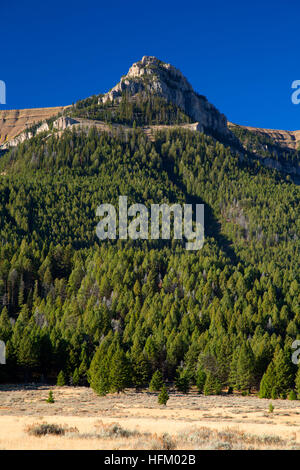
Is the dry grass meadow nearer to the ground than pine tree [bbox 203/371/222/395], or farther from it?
farther from it

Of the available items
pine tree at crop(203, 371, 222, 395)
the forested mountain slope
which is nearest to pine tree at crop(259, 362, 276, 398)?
the forested mountain slope

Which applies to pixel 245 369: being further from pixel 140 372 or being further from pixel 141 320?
pixel 141 320

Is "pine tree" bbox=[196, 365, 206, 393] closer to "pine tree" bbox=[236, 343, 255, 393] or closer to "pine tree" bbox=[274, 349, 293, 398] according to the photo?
"pine tree" bbox=[236, 343, 255, 393]

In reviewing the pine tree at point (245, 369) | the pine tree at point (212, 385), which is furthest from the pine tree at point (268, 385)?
the pine tree at point (212, 385)

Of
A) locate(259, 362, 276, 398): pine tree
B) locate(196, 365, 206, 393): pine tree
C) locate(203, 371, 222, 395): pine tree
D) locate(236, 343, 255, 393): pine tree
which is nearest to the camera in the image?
locate(259, 362, 276, 398): pine tree

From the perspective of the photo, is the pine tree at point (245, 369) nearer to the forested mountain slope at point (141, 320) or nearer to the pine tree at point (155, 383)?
the forested mountain slope at point (141, 320)

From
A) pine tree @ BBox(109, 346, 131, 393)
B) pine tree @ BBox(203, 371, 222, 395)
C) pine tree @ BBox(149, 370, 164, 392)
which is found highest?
pine tree @ BBox(109, 346, 131, 393)

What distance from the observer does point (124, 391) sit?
7181 cm

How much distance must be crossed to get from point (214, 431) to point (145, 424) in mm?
6133

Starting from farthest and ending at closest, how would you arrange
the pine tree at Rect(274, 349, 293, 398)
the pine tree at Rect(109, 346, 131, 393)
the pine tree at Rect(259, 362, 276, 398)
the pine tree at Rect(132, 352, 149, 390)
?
1. the pine tree at Rect(132, 352, 149, 390)
2. the pine tree at Rect(274, 349, 293, 398)
3. the pine tree at Rect(259, 362, 276, 398)
4. the pine tree at Rect(109, 346, 131, 393)

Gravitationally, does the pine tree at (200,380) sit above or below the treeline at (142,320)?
below

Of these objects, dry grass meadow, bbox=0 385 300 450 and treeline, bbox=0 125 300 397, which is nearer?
dry grass meadow, bbox=0 385 300 450

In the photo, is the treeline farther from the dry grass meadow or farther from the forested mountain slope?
the dry grass meadow
